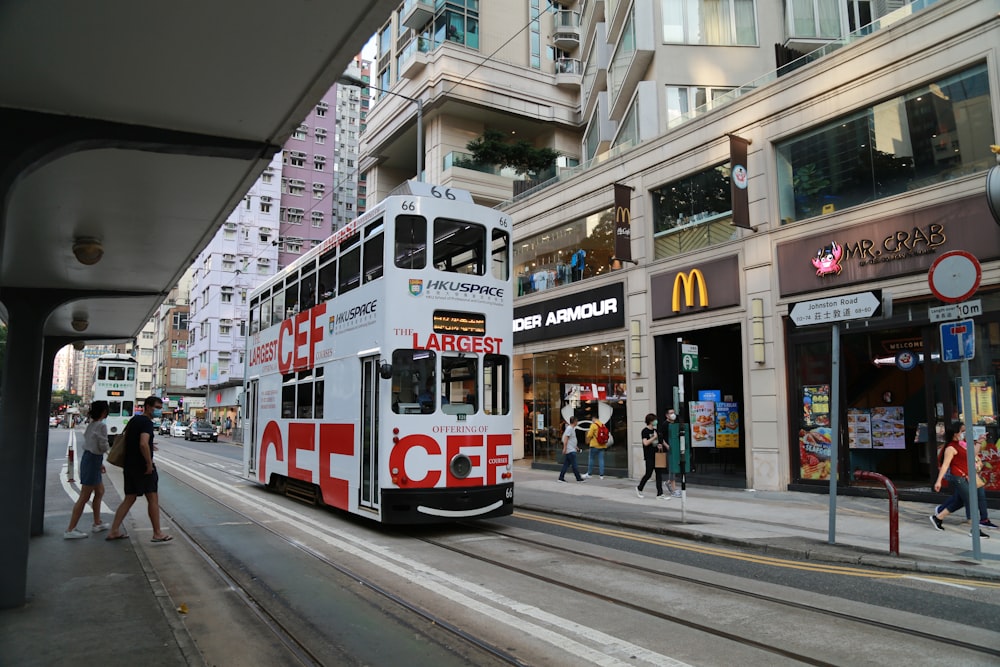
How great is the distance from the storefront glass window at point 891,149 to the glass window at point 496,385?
8.77 m

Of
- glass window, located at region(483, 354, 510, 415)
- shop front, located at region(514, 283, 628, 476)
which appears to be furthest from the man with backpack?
glass window, located at region(483, 354, 510, 415)

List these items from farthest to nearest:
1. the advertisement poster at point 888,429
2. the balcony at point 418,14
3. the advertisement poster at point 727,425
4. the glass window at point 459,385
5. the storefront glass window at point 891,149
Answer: the balcony at point 418,14 < the advertisement poster at point 727,425 < the advertisement poster at point 888,429 < the storefront glass window at point 891,149 < the glass window at point 459,385

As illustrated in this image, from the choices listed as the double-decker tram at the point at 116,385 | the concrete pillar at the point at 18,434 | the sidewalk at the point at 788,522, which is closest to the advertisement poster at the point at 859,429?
the sidewalk at the point at 788,522

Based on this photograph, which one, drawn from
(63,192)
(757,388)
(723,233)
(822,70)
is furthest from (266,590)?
(822,70)

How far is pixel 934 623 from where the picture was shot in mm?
5855

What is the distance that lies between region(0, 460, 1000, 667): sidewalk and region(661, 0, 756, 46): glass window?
14244mm

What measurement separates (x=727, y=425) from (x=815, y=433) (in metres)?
3.36

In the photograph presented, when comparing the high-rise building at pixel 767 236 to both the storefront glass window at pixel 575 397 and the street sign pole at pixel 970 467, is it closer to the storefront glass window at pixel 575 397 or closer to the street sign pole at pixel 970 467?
the storefront glass window at pixel 575 397

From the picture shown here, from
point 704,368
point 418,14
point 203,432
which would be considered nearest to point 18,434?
point 704,368

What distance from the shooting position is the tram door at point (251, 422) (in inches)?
642

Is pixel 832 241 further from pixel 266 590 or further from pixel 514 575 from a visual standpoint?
pixel 266 590

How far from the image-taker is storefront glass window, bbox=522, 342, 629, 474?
19844 mm

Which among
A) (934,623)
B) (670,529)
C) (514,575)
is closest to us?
(934,623)

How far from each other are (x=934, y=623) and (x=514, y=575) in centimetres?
394
